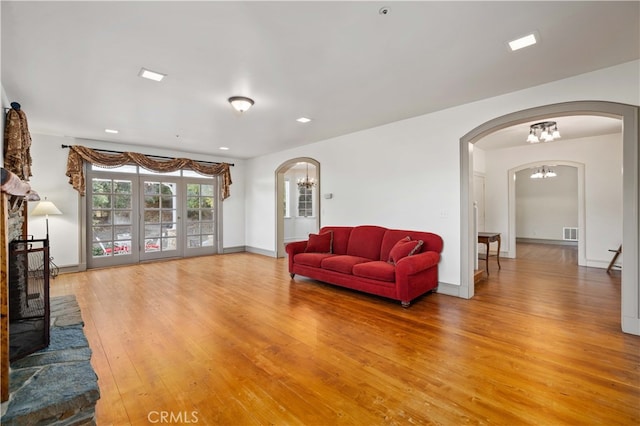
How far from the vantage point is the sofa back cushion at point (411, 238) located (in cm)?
431

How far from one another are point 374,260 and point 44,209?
5.75m

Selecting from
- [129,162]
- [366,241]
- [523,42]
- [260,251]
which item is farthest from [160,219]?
[523,42]

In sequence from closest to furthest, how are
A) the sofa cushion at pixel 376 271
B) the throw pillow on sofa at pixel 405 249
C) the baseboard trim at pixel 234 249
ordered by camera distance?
the sofa cushion at pixel 376 271 < the throw pillow on sofa at pixel 405 249 < the baseboard trim at pixel 234 249

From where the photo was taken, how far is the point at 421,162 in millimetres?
4574

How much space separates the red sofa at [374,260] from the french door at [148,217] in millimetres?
3669

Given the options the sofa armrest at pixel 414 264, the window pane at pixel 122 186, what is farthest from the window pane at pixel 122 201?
the sofa armrest at pixel 414 264

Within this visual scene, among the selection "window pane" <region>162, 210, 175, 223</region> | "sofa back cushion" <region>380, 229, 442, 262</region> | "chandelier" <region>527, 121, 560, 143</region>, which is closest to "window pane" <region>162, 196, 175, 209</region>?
"window pane" <region>162, 210, 175, 223</region>

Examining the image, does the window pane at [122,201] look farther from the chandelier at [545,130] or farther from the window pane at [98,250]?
the chandelier at [545,130]

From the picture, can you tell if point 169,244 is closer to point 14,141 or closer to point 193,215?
point 193,215

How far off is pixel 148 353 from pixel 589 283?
6.31 meters

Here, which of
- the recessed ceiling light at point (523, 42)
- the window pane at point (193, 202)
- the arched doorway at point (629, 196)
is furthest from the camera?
the window pane at point (193, 202)

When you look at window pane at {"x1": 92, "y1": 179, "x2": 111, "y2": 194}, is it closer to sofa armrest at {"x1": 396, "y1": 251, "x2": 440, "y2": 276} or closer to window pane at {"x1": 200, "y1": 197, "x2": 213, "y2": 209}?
window pane at {"x1": 200, "y1": 197, "x2": 213, "y2": 209}

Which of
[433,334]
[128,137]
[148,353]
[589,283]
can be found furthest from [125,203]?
[589,283]

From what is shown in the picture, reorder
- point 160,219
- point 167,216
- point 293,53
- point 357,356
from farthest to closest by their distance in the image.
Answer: point 167,216 → point 160,219 → point 293,53 → point 357,356
